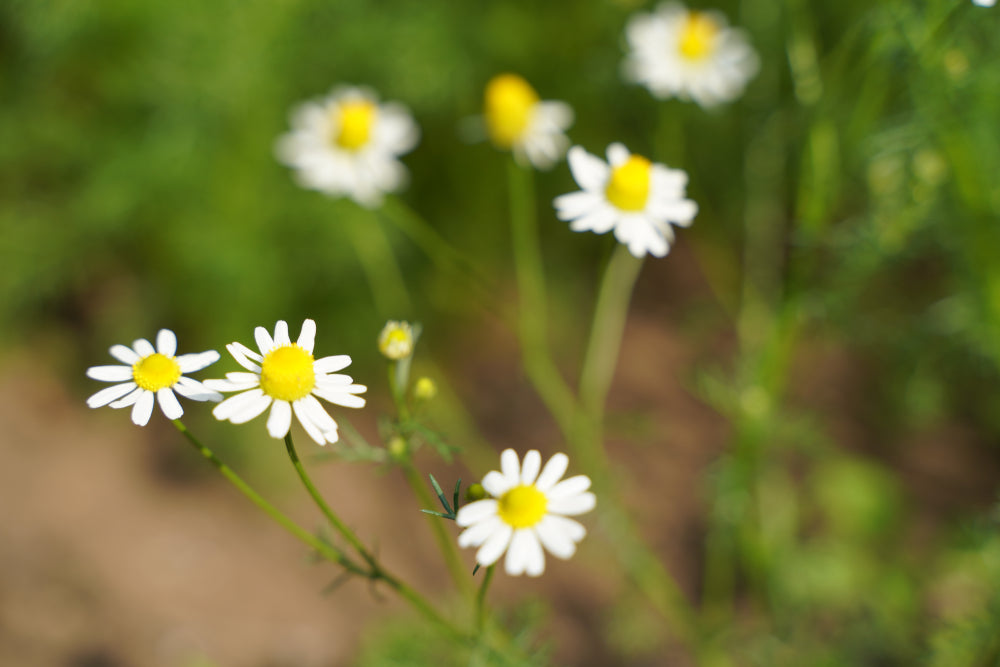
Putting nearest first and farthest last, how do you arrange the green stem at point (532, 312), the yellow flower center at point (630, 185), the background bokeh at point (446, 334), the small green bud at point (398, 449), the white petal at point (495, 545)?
1. the white petal at point (495, 545)
2. the small green bud at point (398, 449)
3. the yellow flower center at point (630, 185)
4. the green stem at point (532, 312)
5. the background bokeh at point (446, 334)

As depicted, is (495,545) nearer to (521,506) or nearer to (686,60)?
(521,506)

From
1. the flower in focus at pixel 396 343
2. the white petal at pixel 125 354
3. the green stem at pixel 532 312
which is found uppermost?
the green stem at pixel 532 312

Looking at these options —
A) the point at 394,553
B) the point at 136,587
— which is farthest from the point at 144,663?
the point at 394,553

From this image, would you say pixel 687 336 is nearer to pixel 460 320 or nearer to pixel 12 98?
pixel 460 320

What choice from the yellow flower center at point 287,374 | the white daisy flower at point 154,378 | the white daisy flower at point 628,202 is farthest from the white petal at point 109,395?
the white daisy flower at point 628,202

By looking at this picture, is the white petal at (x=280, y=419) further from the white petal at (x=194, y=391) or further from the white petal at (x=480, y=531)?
the white petal at (x=480, y=531)

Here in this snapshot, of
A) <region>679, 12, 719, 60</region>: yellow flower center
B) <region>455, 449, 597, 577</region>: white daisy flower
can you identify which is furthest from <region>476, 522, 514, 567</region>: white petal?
<region>679, 12, 719, 60</region>: yellow flower center

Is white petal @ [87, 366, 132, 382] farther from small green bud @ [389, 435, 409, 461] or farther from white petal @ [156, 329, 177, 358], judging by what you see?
small green bud @ [389, 435, 409, 461]

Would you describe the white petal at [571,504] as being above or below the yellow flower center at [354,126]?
below
